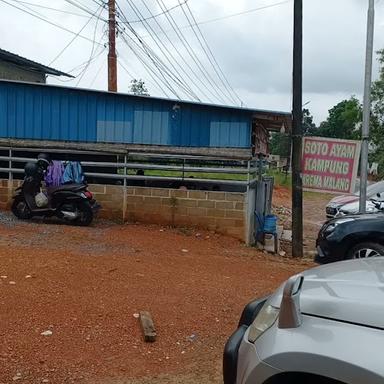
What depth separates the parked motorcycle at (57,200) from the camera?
9789 mm

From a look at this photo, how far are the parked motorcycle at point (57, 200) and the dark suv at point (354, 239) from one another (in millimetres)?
4293

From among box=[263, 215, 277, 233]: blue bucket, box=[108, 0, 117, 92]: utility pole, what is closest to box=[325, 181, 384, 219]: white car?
box=[263, 215, 277, 233]: blue bucket

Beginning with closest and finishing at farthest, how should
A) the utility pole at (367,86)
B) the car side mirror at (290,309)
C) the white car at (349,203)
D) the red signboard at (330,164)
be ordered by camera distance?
the car side mirror at (290,309), the utility pole at (367,86), the red signboard at (330,164), the white car at (349,203)

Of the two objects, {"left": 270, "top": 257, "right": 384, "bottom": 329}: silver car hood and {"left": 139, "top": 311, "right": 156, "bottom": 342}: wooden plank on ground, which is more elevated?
{"left": 270, "top": 257, "right": 384, "bottom": 329}: silver car hood

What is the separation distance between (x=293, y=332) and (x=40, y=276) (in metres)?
4.23

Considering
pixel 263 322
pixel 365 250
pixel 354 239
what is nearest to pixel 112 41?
pixel 354 239

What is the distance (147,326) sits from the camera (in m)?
4.74

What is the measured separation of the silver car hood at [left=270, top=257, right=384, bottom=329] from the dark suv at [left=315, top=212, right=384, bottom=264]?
4.51 metres

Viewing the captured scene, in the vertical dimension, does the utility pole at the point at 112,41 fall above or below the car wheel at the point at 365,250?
above

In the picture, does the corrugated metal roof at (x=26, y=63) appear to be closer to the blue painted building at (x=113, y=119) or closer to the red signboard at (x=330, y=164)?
the blue painted building at (x=113, y=119)

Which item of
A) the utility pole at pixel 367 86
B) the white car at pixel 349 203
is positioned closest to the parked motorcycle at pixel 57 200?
the utility pole at pixel 367 86

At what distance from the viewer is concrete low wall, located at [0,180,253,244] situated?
33.1 feet

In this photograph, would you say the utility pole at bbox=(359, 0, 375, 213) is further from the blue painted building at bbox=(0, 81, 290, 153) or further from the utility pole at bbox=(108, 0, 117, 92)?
the utility pole at bbox=(108, 0, 117, 92)

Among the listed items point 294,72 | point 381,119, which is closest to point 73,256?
point 294,72
